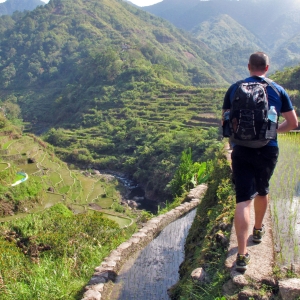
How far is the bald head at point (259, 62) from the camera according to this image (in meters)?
2.93

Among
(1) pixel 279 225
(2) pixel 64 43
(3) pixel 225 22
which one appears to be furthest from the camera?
(3) pixel 225 22

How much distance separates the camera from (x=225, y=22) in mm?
193250

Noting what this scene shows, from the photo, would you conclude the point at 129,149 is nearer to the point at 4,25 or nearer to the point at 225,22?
the point at 4,25

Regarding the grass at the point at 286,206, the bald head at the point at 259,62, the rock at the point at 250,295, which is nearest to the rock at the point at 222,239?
the grass at the point at 286,206

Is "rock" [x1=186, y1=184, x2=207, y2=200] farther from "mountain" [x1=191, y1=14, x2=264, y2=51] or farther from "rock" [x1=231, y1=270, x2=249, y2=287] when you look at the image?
"mountain" [x1=191, y1=14, x2=264, y2=51]

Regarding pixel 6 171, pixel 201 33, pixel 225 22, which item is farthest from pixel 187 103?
pixel 225 22

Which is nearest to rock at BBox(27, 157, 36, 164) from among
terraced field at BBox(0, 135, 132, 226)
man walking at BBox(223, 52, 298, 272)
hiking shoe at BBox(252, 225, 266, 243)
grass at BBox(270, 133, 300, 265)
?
terraced field at BBox(0, 135, 132, 226)

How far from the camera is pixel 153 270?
4.82 m

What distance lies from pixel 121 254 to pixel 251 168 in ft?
8.76

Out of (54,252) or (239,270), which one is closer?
(239,270)

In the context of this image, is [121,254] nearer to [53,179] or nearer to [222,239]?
[222,239]

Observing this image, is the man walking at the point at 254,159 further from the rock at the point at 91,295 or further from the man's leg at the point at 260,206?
the rock at the point at 91,295

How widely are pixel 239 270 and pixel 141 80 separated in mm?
57027

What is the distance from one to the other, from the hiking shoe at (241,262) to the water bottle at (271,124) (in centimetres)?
91
